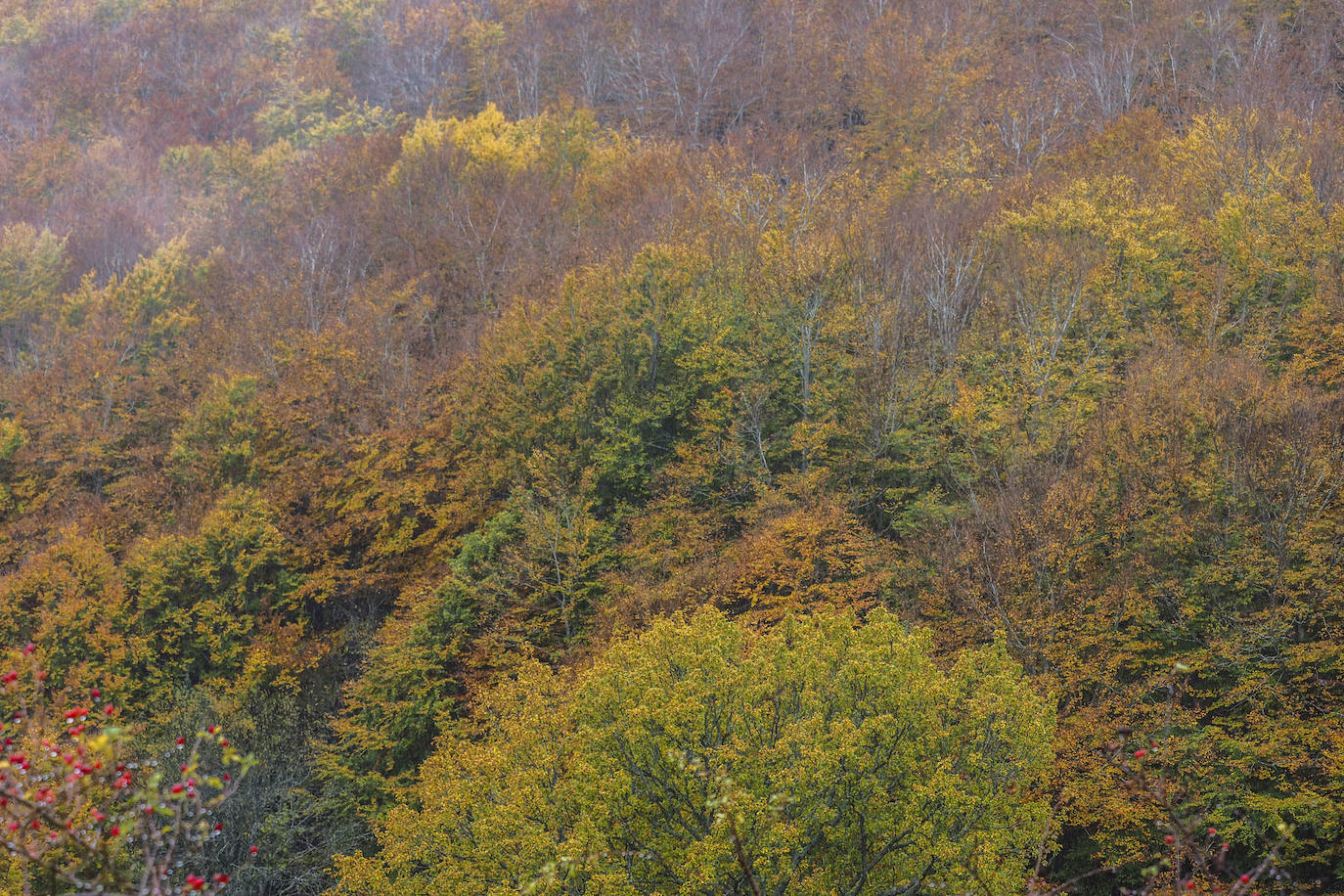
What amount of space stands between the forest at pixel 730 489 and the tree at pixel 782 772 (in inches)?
4.5

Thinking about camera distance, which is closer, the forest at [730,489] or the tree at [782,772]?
the tree at [782,772]

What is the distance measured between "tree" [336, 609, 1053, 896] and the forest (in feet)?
0.38

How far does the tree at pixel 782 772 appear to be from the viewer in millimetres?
17547

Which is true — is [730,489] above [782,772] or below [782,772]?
below

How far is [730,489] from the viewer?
3269cm

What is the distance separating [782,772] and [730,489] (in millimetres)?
16181

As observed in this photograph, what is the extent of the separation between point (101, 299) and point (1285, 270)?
2040 inches

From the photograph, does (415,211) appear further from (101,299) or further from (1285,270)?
(1285,270)

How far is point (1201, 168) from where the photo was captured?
37.3 metres

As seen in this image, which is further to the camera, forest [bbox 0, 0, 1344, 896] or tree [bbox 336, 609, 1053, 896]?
forest [bbox 0, 0, 1344, 896]

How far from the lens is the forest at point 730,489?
1869 centimetres

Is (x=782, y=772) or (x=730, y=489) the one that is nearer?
(x=782, y=772)

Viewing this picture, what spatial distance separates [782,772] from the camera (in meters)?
17.0

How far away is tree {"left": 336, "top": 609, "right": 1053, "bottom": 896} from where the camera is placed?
17547 mm
